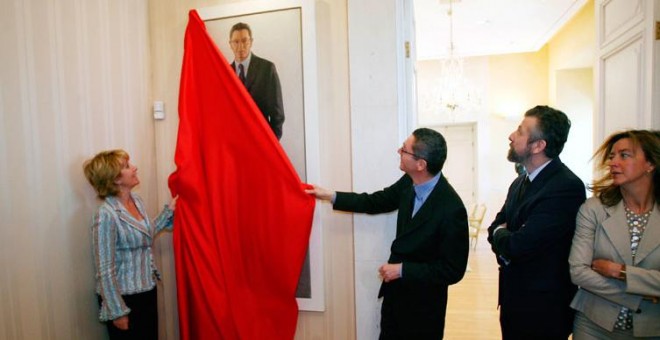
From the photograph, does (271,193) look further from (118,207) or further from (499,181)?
(499,181)

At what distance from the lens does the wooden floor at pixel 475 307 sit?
10.7 ft

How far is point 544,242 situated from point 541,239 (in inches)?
Answer: 1.0

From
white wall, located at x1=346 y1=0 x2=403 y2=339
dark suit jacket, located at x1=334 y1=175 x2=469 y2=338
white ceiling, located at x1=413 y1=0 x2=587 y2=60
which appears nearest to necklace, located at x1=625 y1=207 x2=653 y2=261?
dark suit jacket, located at x1=334 y1=175 x2=469 y2=338

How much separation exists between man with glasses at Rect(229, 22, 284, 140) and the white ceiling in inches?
137

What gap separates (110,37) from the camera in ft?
6.84

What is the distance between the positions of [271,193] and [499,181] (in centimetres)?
700

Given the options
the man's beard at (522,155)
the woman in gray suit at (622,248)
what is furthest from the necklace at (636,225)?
the man's beard at (522,155)

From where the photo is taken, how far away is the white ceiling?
501cm

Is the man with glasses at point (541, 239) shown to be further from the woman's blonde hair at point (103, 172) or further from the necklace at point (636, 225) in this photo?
the woman's blonde hair at point (103, 172)

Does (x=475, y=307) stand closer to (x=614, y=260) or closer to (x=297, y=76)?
(x=614, y=260)

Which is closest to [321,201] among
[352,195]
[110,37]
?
[352,195]

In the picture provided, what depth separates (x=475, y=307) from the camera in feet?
12.6

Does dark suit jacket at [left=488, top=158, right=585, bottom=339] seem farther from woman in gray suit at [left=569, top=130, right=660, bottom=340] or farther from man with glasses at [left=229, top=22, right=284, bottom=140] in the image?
man with glasses at [left=229, top=22, right=284, bottom=140]

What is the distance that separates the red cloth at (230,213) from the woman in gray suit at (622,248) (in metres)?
1.24
